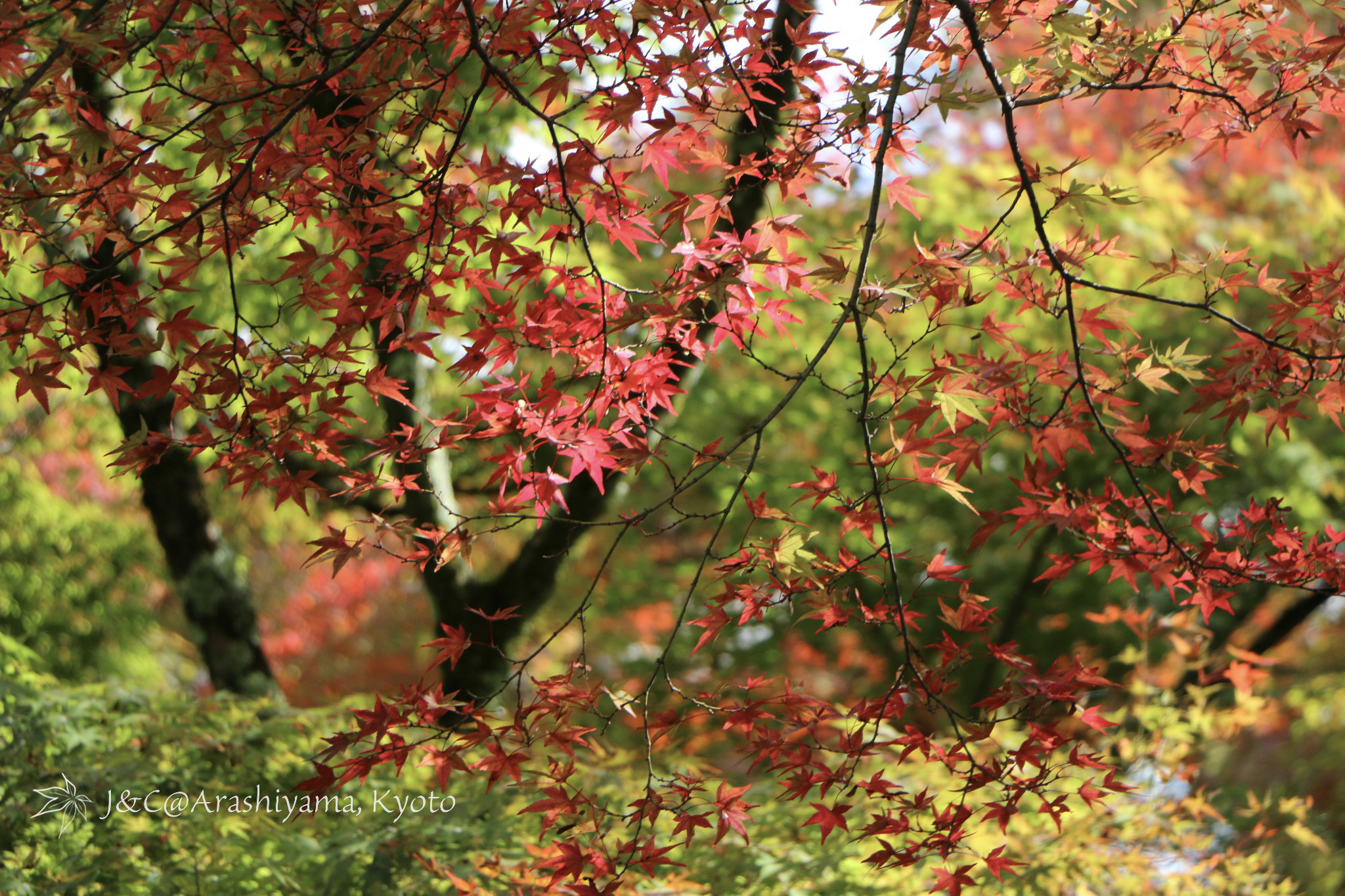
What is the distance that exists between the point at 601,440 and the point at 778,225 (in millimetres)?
512

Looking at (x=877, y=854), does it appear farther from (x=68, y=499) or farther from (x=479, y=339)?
(x=68, y=499)

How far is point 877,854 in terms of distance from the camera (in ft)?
6.40
